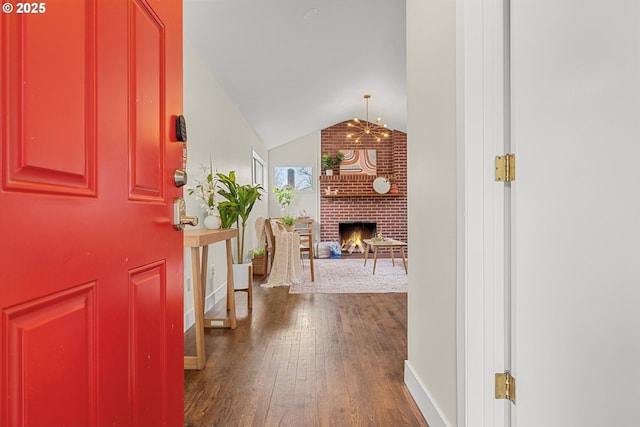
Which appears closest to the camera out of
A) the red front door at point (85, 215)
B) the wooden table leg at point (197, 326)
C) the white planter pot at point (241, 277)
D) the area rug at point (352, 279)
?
the red front door at point (85, 215)

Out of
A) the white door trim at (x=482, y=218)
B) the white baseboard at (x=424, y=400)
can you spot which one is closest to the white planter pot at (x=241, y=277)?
the white baseboard at (x=424, y=400)

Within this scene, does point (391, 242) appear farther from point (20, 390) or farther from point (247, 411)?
point (20, 390)

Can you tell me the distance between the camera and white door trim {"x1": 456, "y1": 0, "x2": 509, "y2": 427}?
1.10 m

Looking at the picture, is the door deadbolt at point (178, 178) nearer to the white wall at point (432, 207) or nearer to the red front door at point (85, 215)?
the red front door at point (85, 215)

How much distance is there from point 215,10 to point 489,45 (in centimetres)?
212

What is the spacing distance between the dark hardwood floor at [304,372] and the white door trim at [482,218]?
0.48 metres

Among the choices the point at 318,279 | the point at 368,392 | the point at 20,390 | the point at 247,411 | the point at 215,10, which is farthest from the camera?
the point at 318,279

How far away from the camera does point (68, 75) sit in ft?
1.84

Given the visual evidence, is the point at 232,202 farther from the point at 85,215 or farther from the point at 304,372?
the point at 85,215

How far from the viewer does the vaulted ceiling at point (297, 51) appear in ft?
8.83

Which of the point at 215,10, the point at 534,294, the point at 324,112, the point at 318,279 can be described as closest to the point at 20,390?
the point at 534,294

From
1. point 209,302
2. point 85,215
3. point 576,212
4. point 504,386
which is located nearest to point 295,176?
point 209,302

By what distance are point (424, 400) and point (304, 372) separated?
0.70m

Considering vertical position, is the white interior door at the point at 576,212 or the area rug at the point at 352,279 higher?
the white interior door at the point at 576,212
